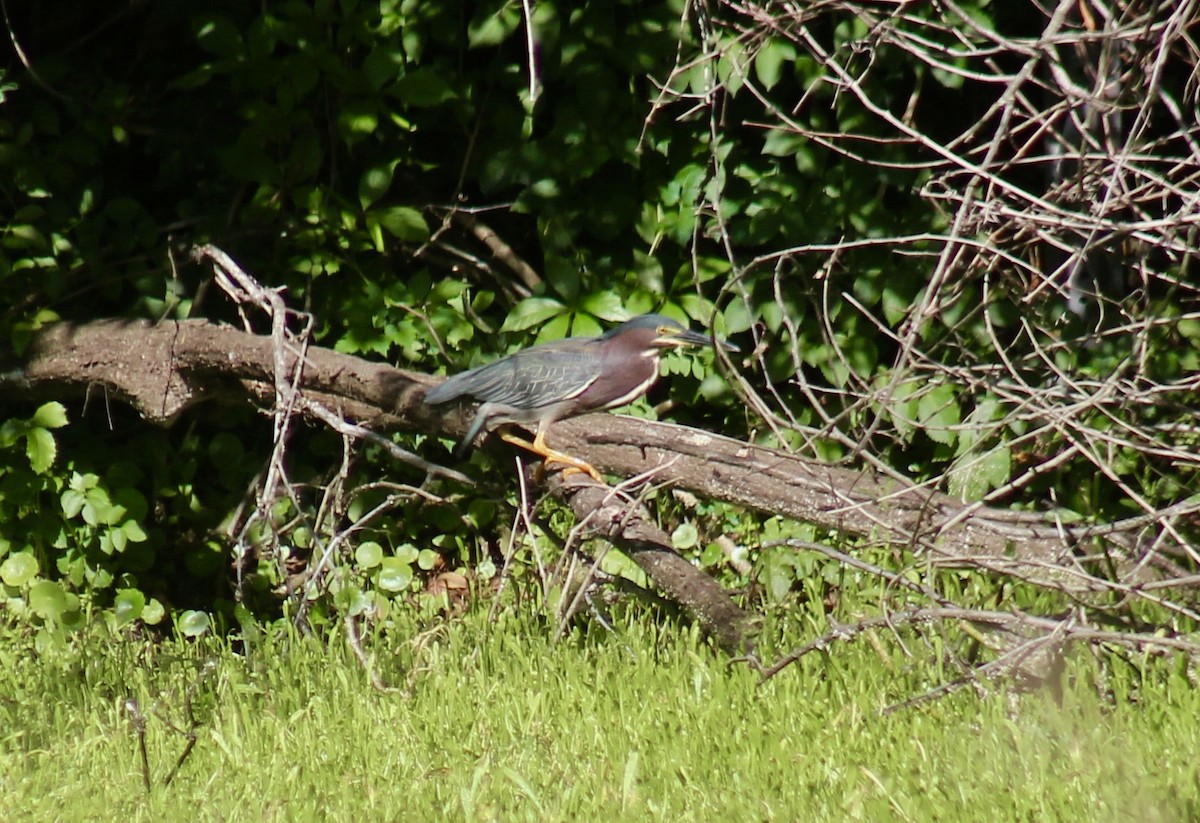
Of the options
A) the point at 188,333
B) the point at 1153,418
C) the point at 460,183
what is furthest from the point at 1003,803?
the point at 460,183

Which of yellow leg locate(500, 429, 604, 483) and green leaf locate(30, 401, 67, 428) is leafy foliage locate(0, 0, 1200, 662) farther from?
yellow leg locate(500, 429, 604, 483)

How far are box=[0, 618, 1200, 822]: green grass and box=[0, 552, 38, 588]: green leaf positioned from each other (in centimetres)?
124

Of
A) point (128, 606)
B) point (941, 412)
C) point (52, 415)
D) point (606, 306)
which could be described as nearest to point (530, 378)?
point (606, 306)

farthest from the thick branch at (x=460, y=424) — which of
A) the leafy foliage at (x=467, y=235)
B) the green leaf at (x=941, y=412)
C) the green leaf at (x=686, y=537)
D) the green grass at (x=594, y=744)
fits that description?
the green leaf at (x=686, y=537)

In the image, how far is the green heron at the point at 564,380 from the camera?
200 inches

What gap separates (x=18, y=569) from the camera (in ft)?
19.5

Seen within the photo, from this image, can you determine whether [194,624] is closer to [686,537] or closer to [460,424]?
[460,424]

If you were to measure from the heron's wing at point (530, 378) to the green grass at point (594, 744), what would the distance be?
93 centimetres

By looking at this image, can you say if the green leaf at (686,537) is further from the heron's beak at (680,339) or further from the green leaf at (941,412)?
the green leaf at (941,412)

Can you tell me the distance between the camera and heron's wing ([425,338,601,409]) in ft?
16.6

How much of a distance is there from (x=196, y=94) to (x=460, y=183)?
51.6 inches

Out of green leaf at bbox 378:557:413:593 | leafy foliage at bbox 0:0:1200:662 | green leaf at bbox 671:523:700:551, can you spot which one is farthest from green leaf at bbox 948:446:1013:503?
green leaf at bbox 378:557:413:593

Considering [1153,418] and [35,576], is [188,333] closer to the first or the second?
→ [35,576]

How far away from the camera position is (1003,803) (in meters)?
3.07
